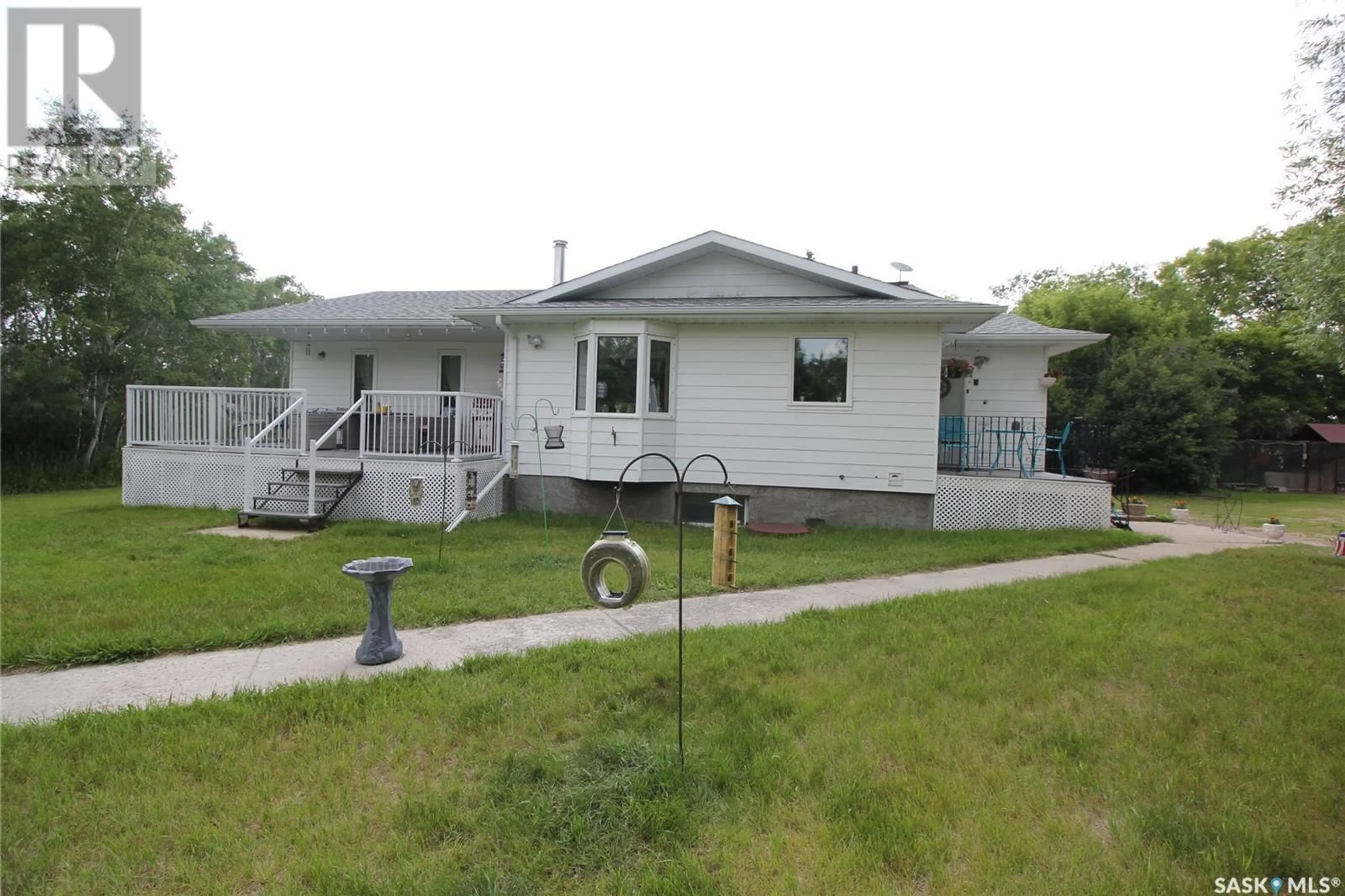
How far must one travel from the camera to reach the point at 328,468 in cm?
991

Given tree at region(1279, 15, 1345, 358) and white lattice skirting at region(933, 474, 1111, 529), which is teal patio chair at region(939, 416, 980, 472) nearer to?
white lattice skirting at region(933, 474, 1111, 529)

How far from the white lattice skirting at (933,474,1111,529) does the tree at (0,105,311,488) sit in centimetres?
2074

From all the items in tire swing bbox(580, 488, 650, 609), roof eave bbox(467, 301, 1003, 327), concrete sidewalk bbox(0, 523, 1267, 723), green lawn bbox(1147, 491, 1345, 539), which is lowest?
green lawn bbox(1147, 491, 1345, 539)

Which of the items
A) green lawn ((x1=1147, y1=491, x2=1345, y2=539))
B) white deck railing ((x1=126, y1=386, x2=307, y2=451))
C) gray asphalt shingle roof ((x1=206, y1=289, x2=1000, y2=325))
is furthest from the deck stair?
green lawn ((x1=1147, y1=491, x2=1345, y2=539))

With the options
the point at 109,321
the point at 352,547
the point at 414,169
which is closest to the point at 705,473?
the point at 352,547

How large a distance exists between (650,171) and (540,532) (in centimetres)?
838

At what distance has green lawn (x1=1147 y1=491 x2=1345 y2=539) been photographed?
492 inches

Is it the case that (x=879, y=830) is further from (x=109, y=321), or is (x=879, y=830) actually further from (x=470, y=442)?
(x=109, y=321)

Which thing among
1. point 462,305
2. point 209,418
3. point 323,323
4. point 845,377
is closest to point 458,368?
point 462,305

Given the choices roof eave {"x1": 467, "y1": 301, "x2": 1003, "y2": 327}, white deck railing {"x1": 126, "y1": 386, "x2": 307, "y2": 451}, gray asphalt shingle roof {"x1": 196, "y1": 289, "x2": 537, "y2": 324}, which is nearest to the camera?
roof eave {"x1": 467, "y1": 301, "x2": 1003, "y2": 327}

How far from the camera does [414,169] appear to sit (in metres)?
13.0

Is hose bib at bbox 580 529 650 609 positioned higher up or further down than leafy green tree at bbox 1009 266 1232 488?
further down

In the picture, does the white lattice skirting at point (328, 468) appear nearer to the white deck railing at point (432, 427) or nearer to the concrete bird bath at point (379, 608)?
the white deck railing at point (432, 427)

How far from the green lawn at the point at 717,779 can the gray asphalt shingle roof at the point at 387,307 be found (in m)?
7.93
